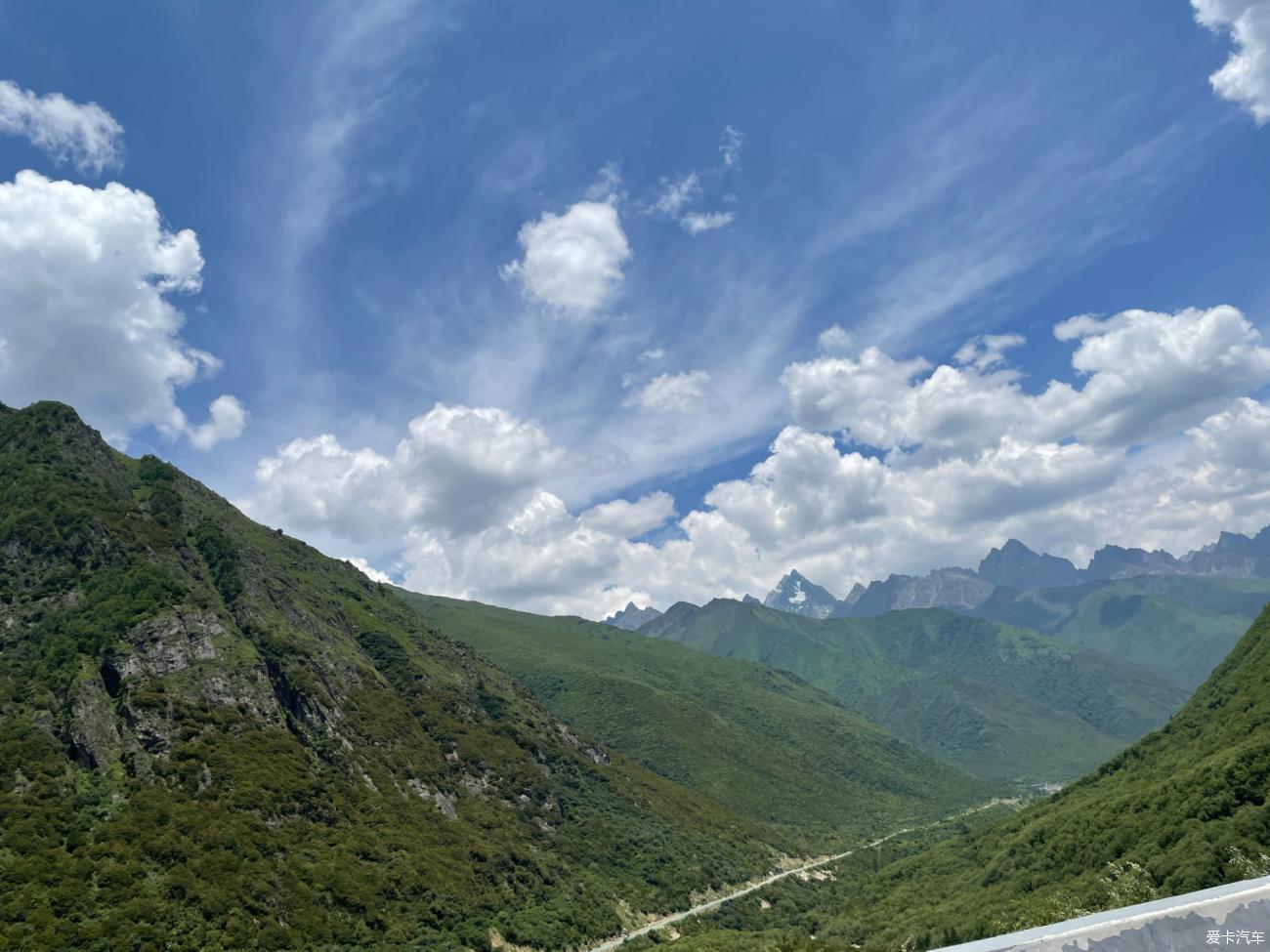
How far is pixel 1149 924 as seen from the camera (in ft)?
31.4

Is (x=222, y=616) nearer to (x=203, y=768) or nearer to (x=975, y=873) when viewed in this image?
(x=203, y=768)

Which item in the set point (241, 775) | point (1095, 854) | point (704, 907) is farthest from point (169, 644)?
point (1095, 854)

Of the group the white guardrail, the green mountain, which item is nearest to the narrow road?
the green mountain

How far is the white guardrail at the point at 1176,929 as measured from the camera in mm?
9328

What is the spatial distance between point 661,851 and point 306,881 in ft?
259

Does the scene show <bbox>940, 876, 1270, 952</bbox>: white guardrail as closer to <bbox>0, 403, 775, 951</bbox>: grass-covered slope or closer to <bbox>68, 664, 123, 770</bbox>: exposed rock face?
<bbox>0, 403, 775, 951</bbox>: grass-covered slope

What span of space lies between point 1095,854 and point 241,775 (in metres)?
107

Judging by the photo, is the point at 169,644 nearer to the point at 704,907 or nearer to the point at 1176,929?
the point at 704,907

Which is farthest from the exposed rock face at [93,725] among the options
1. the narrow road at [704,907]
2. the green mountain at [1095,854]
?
the green mountain at [1095,854]

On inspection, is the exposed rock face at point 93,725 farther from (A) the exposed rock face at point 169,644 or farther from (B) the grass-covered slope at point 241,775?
(A) the exposed rock face at point 169,644

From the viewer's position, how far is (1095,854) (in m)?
80.4

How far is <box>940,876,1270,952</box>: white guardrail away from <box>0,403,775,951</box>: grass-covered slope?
84.3m

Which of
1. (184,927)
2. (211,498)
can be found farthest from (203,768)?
(211,498)

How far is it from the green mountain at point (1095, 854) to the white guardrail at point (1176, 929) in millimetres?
49114
